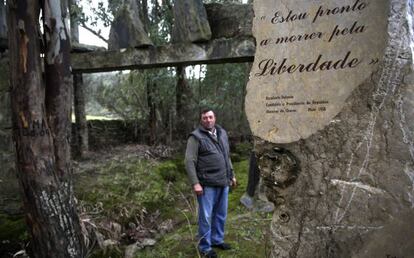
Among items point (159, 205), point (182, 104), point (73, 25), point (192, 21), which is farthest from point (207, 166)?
point (73, 25)

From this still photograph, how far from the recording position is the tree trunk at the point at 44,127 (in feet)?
10.6

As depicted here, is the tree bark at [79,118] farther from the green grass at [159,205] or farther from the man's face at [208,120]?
the man's face at [208,120]

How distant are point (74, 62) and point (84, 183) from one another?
82.2 inches

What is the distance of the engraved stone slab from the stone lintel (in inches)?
60.4

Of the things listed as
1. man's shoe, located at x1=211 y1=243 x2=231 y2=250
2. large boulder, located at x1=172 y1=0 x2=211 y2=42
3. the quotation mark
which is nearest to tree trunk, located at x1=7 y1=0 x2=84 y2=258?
large boulder, located at x1=172 y1=0 x2=211 y2=42

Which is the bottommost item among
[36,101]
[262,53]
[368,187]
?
[368,187]

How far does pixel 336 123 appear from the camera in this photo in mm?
1804

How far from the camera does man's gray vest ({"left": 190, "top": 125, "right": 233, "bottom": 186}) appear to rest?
399 cm

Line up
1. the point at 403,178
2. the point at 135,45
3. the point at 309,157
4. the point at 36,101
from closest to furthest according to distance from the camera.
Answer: the point at 403,178
the point at 309,157
the point at 36,101
the point at 135,45

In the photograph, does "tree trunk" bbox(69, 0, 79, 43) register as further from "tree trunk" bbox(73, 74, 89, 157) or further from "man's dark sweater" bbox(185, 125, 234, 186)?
"man's dark sweater" bbox(185, 125, 234, 186)

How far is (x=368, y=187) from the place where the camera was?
1748 mm

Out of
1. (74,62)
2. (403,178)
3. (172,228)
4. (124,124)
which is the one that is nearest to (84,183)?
(172,228)

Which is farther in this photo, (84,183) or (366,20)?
(84,183)

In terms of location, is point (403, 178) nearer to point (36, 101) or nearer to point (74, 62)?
point (36, 101)
